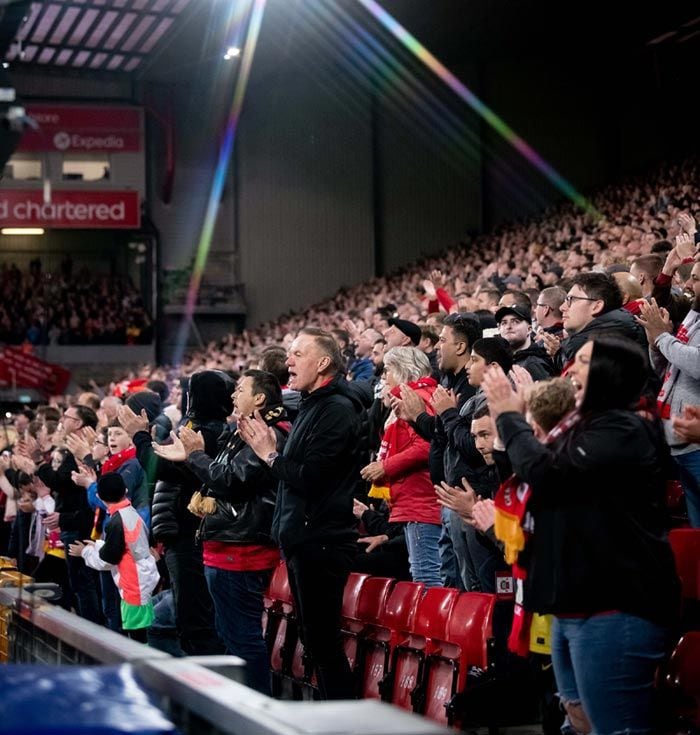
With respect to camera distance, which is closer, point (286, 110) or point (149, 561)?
point (149, 561)

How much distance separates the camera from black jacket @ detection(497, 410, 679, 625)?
3971 mm

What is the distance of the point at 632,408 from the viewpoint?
169 inches

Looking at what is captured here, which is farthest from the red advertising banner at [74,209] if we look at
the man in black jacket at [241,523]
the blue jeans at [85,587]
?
Answer: the man in black jacket at [241,523]

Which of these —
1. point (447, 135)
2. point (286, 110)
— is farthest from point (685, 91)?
point (286, 110)

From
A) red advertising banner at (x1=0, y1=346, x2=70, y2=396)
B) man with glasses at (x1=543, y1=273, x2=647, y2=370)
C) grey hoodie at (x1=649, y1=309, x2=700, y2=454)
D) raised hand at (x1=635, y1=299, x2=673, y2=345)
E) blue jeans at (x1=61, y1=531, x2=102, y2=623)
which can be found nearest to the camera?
man with glasses at (x1=543, y1=273, x2=647, y2=370)

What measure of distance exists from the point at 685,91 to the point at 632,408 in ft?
75.3

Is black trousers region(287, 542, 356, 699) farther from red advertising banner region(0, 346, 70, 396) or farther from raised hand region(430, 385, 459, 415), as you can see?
red advertising banner region(0, 346, 70, 396)

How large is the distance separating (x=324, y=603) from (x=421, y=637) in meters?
0.81

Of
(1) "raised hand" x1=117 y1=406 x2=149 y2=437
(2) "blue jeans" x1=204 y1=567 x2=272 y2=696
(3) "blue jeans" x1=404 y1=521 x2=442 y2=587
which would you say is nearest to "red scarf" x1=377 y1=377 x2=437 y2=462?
(3) "blue jeans" x1=404 y1=521 x2=442 y2=587

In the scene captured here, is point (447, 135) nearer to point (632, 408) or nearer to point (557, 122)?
point (557, 122)

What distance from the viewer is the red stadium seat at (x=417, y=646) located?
21.0ft

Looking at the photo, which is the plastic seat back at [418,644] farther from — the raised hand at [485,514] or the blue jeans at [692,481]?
the raised hand at [485,514]

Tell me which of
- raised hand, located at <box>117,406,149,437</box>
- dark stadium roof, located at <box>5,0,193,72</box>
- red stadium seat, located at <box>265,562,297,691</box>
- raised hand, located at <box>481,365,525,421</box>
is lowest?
red stadium seat, located at <box>265,562,297,691</box>

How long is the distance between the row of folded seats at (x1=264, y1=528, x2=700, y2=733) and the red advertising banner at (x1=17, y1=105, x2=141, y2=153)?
2361 cm
